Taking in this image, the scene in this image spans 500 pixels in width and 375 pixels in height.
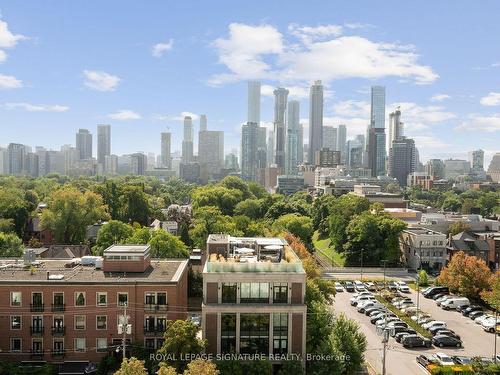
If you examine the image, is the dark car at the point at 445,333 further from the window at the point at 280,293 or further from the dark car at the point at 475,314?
the window at the point at 280,293

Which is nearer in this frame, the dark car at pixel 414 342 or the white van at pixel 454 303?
the dark car at pixel 414 342

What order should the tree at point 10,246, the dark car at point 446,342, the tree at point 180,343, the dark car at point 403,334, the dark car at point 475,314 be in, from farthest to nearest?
1. the tree at point 10,246
2. the dark car at point 475,314
3. the dark car at point 403,334
4. the dark car at point 446,342
5. the tree at point 180,343

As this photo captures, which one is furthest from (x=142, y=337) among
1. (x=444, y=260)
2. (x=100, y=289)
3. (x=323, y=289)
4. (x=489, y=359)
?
(x=444, y=260)

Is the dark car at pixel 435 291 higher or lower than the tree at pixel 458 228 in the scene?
lower

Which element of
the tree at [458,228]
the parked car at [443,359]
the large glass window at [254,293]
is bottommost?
the parked car at [443,359]

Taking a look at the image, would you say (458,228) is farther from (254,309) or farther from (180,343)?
(180,343)

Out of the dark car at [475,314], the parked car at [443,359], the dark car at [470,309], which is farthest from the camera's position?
the dark car at [470,309]

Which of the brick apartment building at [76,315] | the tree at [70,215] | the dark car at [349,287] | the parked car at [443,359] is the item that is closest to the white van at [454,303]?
the dark car at [349,287]
